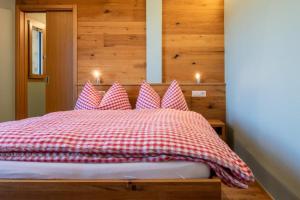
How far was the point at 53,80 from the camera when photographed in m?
3.84

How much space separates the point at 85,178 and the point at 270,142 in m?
1.49

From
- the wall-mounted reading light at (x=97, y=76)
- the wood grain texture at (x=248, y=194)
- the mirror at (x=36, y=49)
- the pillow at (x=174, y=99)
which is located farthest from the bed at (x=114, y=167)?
the mirror at (x=36, y=49)

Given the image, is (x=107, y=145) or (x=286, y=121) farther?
(x=286, y=121)

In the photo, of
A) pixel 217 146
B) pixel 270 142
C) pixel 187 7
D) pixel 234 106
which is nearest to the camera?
pixel 217 146

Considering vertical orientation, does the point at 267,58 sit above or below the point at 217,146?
above

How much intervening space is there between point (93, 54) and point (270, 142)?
7.86 feet

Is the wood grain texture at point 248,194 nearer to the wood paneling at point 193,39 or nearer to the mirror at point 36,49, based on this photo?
the wood paneling at point 193,39

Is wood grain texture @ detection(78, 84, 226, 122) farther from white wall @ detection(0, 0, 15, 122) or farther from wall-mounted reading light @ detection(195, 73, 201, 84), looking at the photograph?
white wall @ detection(0, 0, 15, 122)

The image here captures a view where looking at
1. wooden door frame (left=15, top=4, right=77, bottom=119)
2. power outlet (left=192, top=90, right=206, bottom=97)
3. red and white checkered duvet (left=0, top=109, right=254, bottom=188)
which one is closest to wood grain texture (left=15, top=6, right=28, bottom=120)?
wooden door frame (left=15, top=4, right=77, bottom=119)

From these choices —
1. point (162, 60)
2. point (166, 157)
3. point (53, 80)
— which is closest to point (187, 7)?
point (162, 60)

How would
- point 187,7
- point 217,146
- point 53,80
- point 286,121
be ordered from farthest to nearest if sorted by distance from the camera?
point 53,80, point 187,7, point 286,121, point 217,146

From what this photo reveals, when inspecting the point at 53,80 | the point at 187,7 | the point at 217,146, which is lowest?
the point at 217,146

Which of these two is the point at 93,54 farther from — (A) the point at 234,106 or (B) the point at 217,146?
(B) the point at 217,146

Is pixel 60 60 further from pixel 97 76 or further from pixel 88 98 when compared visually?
pixel 88 98
